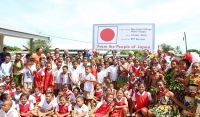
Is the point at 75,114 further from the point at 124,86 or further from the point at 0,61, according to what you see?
the point at 0,61

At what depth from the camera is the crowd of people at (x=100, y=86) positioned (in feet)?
27.7

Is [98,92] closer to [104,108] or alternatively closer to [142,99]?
[104,108]

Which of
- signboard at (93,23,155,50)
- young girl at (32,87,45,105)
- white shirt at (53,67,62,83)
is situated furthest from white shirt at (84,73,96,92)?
signboard at (93,23,155,50)

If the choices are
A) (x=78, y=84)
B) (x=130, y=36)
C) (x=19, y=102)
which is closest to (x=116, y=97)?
(x=78, y=84)

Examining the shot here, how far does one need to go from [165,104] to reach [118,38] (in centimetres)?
1044

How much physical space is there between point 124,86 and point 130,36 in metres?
8.51

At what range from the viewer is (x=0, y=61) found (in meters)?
11.9

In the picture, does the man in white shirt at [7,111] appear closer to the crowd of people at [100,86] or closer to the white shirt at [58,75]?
the crowd of people at [100,86]

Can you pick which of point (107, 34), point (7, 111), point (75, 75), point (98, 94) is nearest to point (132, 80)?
point (98, 94)

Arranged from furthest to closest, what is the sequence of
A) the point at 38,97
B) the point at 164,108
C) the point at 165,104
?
1. the point at 38,97
2. the point at 165,104
3. the point at 164,108

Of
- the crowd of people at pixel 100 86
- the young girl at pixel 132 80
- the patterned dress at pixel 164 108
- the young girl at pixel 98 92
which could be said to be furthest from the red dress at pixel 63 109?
the patterned dress at pixel 164 108

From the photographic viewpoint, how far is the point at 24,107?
970cm

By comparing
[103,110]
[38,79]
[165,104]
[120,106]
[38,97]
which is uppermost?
[38,79]

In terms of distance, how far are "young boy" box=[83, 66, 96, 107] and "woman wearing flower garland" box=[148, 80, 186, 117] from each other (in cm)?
231
